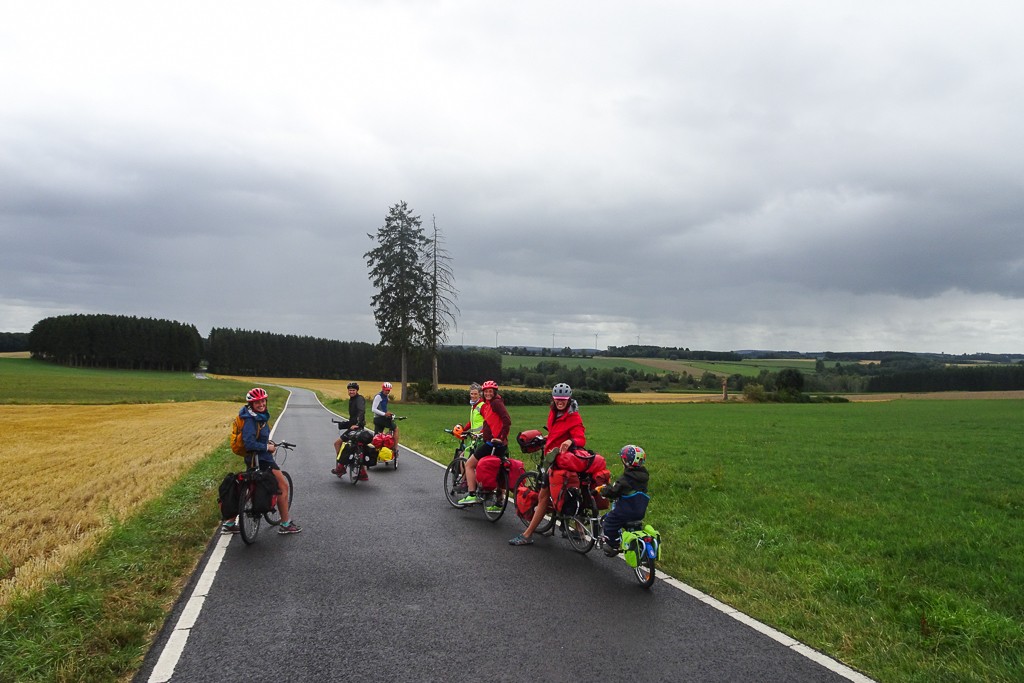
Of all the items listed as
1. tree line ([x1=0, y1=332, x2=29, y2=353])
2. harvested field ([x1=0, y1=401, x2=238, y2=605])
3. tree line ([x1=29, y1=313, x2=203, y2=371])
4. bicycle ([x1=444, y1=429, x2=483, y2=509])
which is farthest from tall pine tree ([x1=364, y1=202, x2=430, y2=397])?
tree line ([x1=0, y1=332, x2=29, y2=353])

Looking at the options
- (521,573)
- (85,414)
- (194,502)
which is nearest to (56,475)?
(194,502)

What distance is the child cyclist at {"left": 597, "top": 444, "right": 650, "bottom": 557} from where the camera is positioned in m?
6.59

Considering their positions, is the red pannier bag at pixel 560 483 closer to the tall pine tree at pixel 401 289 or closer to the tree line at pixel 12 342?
the tall pine tree at pixel 401 289

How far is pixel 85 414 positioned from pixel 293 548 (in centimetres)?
3558

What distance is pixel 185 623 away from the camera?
5219 millimetres

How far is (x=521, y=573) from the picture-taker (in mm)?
6676

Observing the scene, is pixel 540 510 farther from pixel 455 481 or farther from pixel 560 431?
pixel 455 481

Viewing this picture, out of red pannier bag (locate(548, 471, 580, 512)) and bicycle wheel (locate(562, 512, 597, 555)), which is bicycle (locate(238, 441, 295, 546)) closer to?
red pannier bag (locate(548, 471, 580, 512))

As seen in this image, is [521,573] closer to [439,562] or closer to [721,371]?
[439,562]

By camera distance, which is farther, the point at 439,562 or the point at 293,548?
the point at 293,548

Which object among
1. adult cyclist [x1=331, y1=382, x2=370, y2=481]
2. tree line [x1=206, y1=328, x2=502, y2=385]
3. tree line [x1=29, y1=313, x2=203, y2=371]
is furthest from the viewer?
tree line [x1=206, y1=328, x2=502, y2=385]

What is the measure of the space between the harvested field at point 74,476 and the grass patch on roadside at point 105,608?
1.16 ft

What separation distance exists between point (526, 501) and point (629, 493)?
214 centimetres

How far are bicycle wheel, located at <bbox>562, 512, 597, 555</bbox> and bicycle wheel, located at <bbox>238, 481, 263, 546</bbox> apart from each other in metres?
3.93
